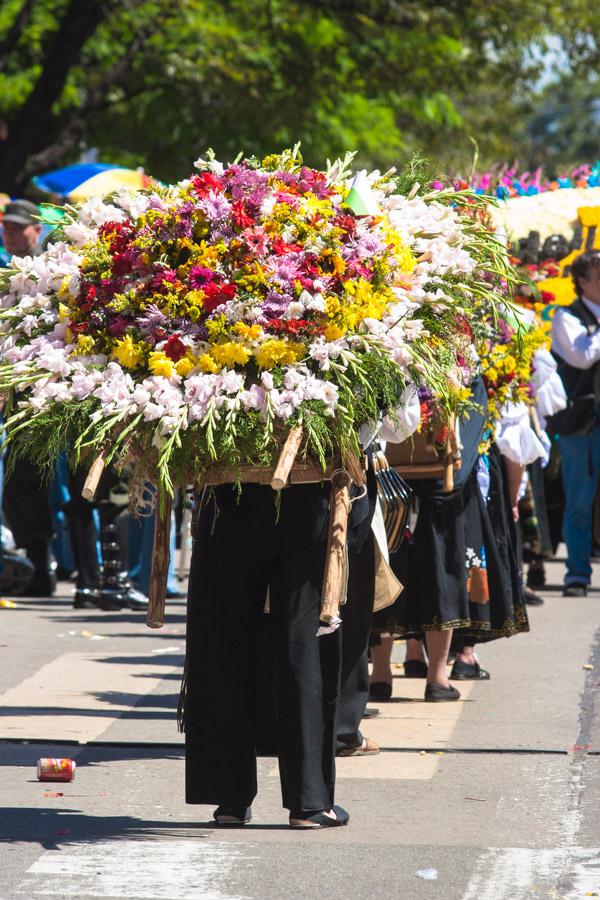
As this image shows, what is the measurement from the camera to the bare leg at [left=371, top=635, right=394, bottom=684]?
7.76 m

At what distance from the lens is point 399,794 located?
5863mm

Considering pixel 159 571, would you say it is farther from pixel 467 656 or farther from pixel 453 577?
pixel 467 656

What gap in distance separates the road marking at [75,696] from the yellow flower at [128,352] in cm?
217

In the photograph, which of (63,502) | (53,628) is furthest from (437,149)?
(53,628)

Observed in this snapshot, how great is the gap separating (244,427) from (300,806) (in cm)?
116

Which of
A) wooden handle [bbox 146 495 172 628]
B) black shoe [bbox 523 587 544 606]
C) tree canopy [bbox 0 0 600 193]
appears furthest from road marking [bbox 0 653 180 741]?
tree canopy [bbox 0 0 600 193]

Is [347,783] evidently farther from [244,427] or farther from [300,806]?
[244,427]

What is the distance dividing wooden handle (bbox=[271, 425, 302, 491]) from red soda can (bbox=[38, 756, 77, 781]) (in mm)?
1574

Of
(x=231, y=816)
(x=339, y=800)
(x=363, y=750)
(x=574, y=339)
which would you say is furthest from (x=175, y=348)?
(x=574, y=339)

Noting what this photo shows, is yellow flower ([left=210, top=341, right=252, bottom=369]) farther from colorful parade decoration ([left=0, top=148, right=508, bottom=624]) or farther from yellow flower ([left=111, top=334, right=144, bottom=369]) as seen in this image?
yellow flower ([left=111, top=334, right=144, bottom=369])

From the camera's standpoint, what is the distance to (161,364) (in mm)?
5031

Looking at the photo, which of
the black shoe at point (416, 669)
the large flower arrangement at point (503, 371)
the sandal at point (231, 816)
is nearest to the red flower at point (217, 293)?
the sandal at point (231, 816)

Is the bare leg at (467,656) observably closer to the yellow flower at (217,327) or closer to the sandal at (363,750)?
the sandal at (363,750)

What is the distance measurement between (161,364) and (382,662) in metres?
3.10
